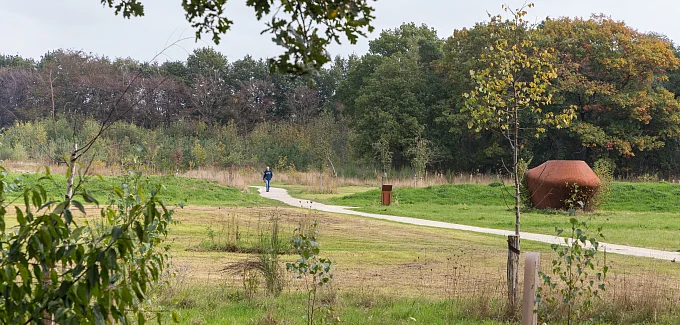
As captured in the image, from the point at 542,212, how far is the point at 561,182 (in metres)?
1.18

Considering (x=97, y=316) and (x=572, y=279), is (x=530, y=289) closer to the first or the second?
(x=572, y=279)

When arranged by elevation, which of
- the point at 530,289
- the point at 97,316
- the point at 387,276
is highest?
the point at 97,316

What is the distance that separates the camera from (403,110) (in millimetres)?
45469

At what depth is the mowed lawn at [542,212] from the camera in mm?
17031

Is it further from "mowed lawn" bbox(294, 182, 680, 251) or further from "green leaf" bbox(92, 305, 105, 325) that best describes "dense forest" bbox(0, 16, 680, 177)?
"green leaf" bbox(92, 305, 105, 325)

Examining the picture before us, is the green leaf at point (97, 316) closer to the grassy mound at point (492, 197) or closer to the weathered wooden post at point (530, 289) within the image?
the weathered wooden post at point (530, 289)

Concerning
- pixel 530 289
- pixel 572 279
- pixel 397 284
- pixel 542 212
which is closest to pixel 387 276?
pixel 397 284

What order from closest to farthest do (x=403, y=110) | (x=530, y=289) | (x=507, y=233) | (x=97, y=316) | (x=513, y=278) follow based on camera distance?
(x=97, y=316), (x=530, y=289), (x=513, y=278), (x=507, y=233), (x=403, y=110)

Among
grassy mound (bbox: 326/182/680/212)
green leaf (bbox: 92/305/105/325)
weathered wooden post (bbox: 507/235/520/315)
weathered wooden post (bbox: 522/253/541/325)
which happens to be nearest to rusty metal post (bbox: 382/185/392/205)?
grassy mound (bbox: 326/182/680/212)

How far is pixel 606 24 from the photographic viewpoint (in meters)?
40.7

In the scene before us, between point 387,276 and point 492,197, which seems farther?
point 492,197

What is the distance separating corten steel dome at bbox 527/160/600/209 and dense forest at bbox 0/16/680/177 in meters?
10.4

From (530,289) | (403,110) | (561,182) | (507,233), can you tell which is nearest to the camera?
(530,289)

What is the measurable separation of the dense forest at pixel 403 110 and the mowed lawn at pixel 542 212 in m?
7.19
